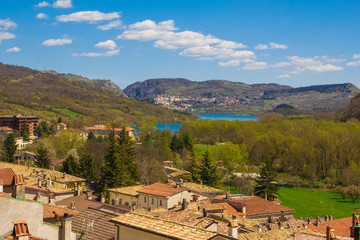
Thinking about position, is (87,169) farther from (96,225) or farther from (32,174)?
(96,225)

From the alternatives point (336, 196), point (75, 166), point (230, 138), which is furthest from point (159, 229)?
point (230, 138)

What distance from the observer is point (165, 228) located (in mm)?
8633

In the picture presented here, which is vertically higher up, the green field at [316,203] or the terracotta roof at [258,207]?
the terracotta roof at [258,207]

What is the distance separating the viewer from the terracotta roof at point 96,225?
12.7 metres

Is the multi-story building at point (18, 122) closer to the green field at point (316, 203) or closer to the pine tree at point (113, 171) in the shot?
the pine tree at point (113, 171)

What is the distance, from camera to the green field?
4639cm

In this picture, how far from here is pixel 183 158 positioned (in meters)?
78.2

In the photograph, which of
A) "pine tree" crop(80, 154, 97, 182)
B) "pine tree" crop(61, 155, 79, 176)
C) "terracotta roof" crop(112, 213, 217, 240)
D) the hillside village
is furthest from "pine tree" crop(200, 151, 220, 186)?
"terracotta roof" crop(112, 213, 217, 240)

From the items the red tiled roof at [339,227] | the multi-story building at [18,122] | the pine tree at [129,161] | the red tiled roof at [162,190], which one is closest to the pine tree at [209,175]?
the pine tree at [129,161]

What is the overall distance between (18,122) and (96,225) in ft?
355

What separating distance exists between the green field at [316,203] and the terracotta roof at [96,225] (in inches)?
1312

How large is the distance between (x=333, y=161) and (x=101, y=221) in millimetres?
64924

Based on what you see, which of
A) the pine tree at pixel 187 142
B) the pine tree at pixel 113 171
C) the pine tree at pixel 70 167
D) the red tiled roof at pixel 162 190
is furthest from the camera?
the pine tree at pixel 187 142

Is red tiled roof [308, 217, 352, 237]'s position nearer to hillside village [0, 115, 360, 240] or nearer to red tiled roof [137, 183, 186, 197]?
hillside village [0, 115, 360, 240]
